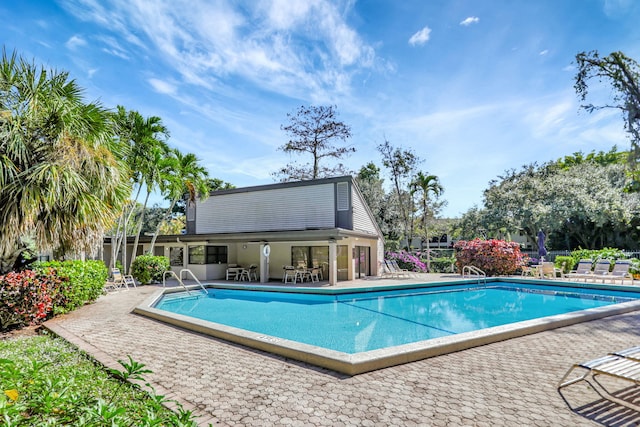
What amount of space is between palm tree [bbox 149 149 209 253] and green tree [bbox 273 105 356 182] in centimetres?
1204

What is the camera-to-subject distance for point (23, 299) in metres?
6.99

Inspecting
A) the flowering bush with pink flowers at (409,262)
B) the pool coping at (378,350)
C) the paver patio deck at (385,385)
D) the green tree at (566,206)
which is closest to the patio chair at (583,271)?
→ the pool coping at (378,350)

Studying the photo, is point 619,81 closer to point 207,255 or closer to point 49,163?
point 207,255

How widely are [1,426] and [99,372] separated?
2.39 m

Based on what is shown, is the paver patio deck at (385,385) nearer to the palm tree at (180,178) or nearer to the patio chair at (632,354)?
the patio chair at (632,354)

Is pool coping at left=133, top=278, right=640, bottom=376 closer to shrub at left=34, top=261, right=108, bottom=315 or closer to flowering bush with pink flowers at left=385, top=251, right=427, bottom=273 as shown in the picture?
shrub at left=34, top=261, right=108, bottom=315

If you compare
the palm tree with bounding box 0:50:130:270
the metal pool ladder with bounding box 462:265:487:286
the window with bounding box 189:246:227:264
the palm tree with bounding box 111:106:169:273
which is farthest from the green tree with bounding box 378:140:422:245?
the palm tree with bounding box 0:50:130:270

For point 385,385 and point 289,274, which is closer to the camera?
point 385,385

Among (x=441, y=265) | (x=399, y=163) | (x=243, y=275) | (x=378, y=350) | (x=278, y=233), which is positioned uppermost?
(x=399, y=163)

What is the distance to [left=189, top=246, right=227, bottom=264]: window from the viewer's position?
59.9 feet

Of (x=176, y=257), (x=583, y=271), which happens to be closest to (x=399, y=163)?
(x=583, y=271)

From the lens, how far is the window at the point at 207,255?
18266mm

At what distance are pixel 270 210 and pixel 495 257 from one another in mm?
11597

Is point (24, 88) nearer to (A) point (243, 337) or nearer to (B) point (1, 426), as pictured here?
(A) point (243, 337)
